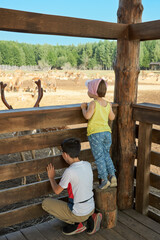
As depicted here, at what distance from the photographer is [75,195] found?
7.91ft

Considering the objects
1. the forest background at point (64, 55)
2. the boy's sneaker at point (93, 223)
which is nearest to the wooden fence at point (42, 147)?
the boy's sneaker at point (93, 223)

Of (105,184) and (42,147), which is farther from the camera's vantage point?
(105,184)

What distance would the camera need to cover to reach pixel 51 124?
2506mm

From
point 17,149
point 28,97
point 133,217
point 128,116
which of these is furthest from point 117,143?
point 28,97

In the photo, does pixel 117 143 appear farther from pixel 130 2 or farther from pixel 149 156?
pixel 130 2

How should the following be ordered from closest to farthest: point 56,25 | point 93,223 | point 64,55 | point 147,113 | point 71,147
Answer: point 56,25
point 71,147
point 93,223
point 147,113
point 64,55

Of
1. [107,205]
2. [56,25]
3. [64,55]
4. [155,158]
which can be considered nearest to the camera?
[56,25]

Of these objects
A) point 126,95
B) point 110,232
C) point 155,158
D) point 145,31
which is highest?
point 145,31

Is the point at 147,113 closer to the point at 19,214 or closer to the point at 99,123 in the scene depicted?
the point at 99,123

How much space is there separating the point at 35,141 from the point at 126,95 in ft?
3.36

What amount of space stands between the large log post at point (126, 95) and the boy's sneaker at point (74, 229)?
2.28ft

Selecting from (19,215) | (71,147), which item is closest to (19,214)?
(19,215)

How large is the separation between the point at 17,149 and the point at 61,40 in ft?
231

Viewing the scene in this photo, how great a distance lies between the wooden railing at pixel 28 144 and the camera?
2.32 meters
